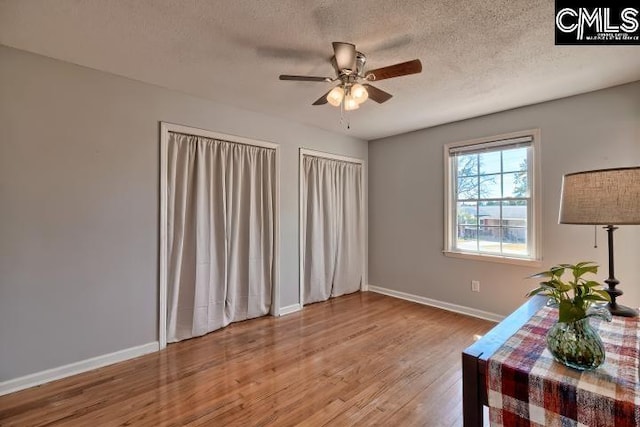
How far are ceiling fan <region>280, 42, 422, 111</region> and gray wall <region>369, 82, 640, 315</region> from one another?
6.83ft

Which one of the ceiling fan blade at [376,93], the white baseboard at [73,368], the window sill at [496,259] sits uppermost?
the ceiling fan blade at [376,93]

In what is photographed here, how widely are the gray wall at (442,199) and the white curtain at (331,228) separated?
11.7 inches

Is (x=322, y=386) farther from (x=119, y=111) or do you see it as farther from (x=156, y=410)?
(x=119, y=111)

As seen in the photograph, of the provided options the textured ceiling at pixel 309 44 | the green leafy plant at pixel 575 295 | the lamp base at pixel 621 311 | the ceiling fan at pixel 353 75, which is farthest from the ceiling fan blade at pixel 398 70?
the lamp base at pixel 621 311

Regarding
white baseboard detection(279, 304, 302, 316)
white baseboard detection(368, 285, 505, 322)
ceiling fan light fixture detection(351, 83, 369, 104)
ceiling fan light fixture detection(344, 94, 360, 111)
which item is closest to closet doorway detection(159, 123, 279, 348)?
white baseboard detection(279, 304, 302, 316)

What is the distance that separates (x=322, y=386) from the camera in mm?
2203

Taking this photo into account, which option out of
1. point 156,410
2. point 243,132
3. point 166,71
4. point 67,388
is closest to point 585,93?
point 243,132

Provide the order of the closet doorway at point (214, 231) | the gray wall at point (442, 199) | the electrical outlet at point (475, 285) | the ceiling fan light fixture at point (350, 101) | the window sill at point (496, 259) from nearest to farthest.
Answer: the ceiling fan light fixture at point (350, 101) < the gray wall at point (442, 199) < the closet doorway at point (214, 231) < the window sill at point (496, 259) < the electrical outlet at point (475, 285)

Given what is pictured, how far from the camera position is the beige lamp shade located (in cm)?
120

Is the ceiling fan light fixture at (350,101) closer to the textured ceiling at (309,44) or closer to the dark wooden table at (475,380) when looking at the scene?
the textured ceiling at (309,44)

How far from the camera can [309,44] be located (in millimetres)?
2092

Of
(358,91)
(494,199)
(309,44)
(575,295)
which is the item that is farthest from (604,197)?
(494,199)

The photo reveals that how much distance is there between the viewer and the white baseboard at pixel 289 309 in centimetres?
373

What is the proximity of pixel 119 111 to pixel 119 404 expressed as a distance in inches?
89.5
